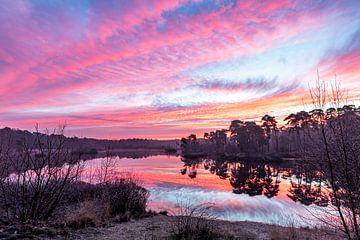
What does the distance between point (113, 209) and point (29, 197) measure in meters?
4.48

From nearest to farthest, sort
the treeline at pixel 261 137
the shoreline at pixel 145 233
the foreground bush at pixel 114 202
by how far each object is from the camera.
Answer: the shoreline at pixel 145 233 → the foreground bush at pixel 114 202 → the treeline at pixel 261 137

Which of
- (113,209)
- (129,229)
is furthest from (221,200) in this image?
(129,229)

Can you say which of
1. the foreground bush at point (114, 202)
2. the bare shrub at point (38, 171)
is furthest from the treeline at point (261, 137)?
the bare shrub at point (38, 171)

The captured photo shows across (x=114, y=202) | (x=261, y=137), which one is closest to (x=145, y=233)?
(x=114, y=202)

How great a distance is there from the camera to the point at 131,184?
16.7m

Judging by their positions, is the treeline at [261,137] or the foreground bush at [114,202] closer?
the foreground bush at [114,202]

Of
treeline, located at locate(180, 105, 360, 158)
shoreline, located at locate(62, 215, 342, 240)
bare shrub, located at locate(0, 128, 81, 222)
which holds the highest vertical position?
treeline, located at locate(180, 105, 360, 158)

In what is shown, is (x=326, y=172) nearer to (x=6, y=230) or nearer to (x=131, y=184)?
(x=6, y=230)

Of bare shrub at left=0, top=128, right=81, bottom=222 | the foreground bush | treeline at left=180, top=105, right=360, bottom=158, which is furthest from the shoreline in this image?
treeline at left=180, top=105, right=360, bottom=158

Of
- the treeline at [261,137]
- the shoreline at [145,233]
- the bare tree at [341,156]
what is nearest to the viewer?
the bare tree at [341,156]

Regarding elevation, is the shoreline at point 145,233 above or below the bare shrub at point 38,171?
below

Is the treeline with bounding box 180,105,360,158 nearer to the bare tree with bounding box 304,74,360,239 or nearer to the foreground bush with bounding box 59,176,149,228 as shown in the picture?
the foreground bush with bounding box 59,176,149,228

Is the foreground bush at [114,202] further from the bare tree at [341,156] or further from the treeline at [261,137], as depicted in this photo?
the treeline at [261,137]

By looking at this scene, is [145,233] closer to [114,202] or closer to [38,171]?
[38,171]
